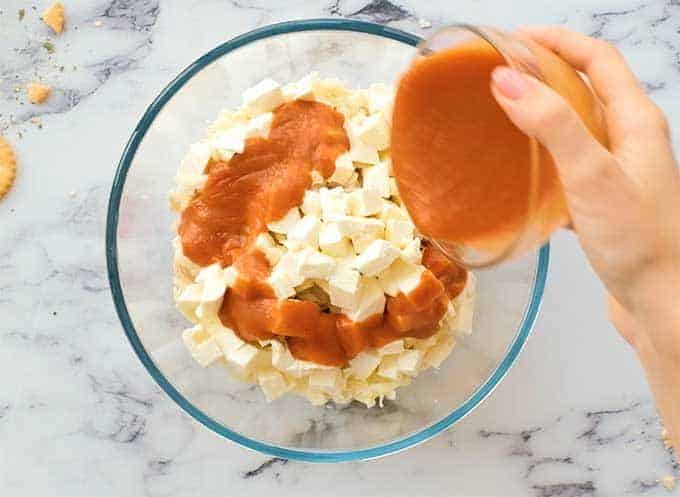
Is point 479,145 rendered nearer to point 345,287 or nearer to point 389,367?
point 345,287

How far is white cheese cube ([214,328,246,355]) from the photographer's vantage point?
173 centimetres

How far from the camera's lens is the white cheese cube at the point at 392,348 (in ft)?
5.61

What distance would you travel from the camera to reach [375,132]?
172cm

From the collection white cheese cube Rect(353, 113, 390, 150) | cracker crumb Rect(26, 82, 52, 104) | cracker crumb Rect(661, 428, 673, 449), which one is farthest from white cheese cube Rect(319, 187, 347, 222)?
cracker crumb Rect(661, 428, 673, 449)

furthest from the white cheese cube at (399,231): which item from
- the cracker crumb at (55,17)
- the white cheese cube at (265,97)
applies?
the cracker crumb at (55,17)

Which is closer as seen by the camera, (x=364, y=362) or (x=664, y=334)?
(x=664, y=334)

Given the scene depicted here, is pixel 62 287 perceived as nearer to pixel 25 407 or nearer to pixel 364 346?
pixel 25 407

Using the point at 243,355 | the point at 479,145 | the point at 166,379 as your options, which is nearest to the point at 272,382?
the point at 243,355

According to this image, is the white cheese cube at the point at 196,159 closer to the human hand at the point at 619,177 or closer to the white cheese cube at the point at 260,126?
the white cheese cube at the point at 260,126

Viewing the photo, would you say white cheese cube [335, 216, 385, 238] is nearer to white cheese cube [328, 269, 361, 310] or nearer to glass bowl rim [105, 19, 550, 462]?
white cheese cube [328, 269, 361, 310]

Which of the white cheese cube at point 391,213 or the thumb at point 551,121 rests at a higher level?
the thumb at point 551,121

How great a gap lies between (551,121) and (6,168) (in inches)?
50.8

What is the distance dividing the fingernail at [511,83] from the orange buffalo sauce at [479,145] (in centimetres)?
8

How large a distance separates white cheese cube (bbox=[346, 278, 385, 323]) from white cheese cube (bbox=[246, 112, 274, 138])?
343mm
